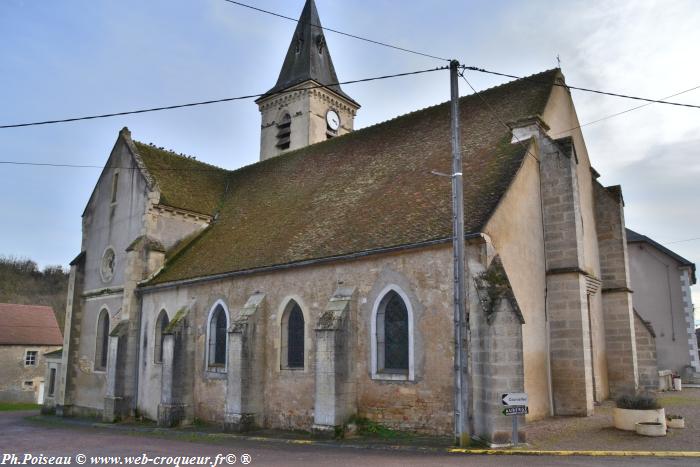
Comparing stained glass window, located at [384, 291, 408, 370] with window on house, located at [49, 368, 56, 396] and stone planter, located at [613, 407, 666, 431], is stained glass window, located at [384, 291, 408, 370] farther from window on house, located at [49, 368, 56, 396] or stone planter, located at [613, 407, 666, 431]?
window on house, located at [49, 368, 56, 396]

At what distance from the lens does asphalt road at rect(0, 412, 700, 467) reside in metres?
9.91

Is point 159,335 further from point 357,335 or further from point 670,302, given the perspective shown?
point 670,302

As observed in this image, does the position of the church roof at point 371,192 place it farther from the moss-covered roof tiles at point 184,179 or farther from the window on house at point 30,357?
the window on house at point 30,357

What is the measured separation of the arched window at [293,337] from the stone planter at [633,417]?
820 cm

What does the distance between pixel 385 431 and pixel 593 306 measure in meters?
8.64

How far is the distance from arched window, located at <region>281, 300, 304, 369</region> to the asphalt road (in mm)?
2738

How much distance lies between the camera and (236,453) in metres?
12.4

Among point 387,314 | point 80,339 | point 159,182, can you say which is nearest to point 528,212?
point 387,314

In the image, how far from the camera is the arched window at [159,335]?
67.9ft

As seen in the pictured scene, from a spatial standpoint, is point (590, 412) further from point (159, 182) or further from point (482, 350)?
point (159, 182)

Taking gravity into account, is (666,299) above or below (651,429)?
above

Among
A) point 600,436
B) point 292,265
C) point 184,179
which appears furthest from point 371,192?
point 184,179

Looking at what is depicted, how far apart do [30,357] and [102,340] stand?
27.3 meters

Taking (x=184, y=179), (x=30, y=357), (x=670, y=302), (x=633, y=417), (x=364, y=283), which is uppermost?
(x=184, y=179)
